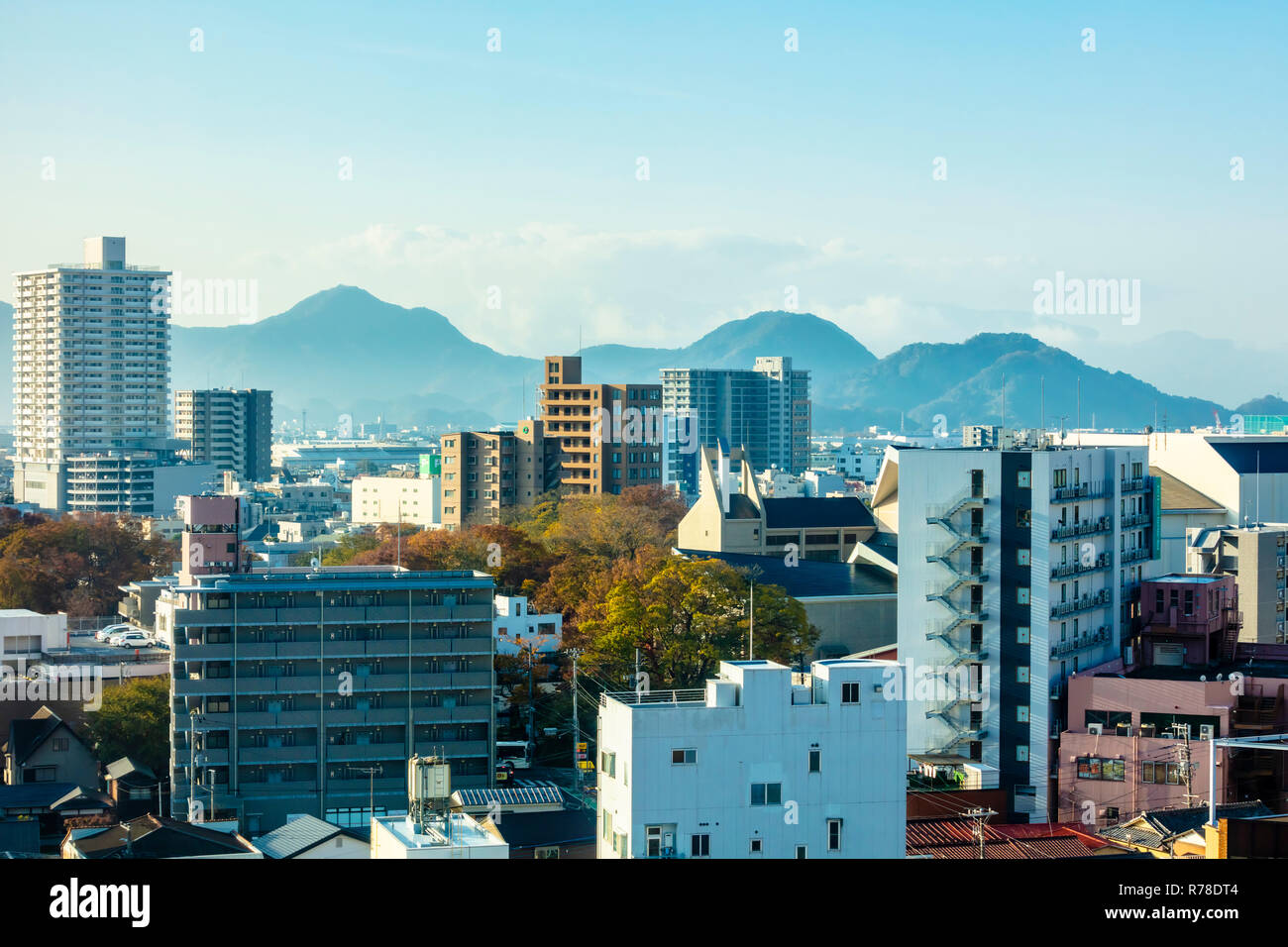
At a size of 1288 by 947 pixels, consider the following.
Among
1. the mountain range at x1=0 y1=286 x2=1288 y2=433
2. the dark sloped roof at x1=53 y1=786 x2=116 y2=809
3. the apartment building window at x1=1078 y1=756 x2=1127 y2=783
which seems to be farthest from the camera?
the mountain range at x1=0 y1=286 x2=1288 y2=433

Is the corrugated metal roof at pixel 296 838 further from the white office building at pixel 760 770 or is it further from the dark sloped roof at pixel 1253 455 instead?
the dark sloped roof at pixel 1253 455

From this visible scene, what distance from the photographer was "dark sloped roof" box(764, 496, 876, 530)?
2848cm

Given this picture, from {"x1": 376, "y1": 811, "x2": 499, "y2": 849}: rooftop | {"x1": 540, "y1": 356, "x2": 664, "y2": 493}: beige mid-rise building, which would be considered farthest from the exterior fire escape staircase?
{"x1": 540, "y1": 356, "x2": 664, "y2": 493}: beige mid-rise building

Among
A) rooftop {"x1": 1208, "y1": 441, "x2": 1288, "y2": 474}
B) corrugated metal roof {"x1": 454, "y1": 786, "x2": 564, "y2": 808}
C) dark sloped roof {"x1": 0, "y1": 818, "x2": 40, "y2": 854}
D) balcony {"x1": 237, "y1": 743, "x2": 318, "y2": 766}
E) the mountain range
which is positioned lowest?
balcony {"x1": 237, "y1": 743, "x2": 318, "y2": 766}

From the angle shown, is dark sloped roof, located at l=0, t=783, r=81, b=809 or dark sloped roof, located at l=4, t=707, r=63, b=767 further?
dark sloped roof, located at l=4, t=707, r=63, b=767

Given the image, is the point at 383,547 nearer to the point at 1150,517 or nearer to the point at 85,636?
the point at 85,636

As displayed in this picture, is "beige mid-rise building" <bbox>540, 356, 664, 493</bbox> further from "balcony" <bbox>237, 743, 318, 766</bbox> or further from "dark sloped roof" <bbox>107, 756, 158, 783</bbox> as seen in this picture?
"dark sloped roof" <bbox>107, 756, 158, 783</bbox>

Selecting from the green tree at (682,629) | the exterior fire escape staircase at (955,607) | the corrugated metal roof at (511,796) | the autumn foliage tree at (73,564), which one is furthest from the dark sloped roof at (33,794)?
the autumn foliage tree at (73,564)

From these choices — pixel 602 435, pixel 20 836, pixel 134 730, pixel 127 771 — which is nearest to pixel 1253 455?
pixel 602 435

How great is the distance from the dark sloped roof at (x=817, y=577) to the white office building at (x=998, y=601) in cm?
577

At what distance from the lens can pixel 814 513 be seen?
2886 cm

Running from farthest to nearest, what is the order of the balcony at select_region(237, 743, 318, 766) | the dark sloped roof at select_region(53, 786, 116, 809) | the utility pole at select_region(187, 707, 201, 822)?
1. the balcony at select_region(237, 743, 318, 766)
2. the utility pole at select_region(187, 707, 201, 822)
3. the dark sloped roof at select_region(53, 786, 116, 809)

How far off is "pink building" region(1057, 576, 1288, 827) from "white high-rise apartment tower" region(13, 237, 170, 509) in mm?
48886

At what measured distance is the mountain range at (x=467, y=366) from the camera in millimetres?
146875
